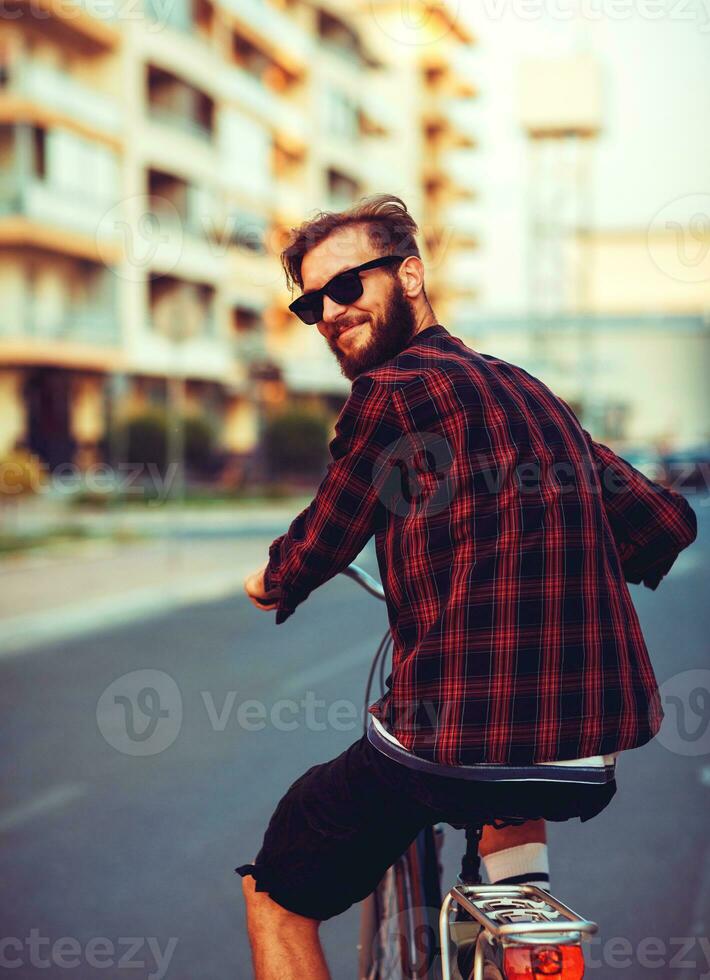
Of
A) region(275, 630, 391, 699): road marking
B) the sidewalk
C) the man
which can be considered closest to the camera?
the man

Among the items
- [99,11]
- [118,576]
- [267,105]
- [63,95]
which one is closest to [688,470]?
[118,576]

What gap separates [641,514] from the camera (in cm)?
212

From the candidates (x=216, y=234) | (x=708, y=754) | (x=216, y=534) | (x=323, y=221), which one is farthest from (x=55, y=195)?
(x=323, y=221)

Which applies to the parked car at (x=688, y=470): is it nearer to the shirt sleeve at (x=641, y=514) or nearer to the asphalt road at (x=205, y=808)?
the asphalt road at (x=205, y=808)

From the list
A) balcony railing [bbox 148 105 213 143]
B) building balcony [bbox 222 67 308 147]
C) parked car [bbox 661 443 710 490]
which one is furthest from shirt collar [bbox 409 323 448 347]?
building balcony [bbox 222 67 308 147]

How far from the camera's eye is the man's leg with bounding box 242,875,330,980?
1.98 meters

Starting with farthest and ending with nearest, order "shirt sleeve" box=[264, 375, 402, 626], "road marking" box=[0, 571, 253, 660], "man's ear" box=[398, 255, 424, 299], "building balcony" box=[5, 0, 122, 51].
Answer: "building balcony" box=[5, 0, 122, 51] → "road marking" box=[0, 571, 253, 660] → "man's ear" box=[398, 255, 424, 299] → "shirt sleeve" box=[264, 375, 402, 626]

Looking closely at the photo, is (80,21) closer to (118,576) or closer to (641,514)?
(118,576)

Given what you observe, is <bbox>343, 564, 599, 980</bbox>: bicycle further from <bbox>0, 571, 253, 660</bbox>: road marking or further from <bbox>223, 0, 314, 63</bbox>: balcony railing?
<bbox>223, 0, 314, 63</bbox>: balcony railing

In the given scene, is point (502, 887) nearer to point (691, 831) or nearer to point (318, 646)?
point (691, 831)

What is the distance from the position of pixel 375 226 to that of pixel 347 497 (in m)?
0.52

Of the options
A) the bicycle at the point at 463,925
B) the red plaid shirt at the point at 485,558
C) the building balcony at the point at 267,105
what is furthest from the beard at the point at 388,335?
the building balcony at the point at 267,105

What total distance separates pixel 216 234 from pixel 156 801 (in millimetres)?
39470

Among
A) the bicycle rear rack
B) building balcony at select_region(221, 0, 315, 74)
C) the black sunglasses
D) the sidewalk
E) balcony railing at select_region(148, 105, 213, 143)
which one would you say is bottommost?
the sidewalk
